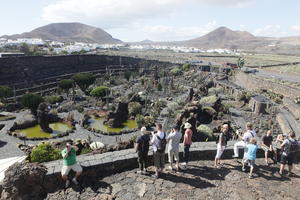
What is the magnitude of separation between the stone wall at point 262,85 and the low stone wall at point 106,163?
22.5 metres

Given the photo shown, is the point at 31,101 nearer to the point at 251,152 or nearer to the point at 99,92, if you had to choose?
the point at 99,92

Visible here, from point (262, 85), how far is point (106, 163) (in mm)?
28682

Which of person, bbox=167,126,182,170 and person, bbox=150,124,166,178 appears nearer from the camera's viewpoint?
person, bbox=150,124,166,178

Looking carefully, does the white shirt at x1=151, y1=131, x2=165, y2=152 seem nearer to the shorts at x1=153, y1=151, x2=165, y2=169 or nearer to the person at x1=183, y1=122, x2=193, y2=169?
the shorts at x1=153, y1=151, x2=165, y2=169

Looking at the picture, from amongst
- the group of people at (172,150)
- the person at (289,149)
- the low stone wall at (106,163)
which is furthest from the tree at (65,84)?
the person at (289,149)

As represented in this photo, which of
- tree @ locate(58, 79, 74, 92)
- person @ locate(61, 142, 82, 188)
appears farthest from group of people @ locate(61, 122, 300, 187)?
tree @ locate(58, 79, 74, 92)

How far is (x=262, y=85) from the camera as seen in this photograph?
98.6 ft

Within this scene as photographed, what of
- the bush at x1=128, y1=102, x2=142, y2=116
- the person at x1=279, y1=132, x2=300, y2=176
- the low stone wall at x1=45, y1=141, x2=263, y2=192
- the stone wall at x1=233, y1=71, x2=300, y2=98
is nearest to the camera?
the low stone wall at x1=45, y1=141, x2=263, y2=192

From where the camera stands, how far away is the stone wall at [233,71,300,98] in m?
26.0

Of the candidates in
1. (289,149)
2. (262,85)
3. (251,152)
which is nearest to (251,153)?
(251,152)

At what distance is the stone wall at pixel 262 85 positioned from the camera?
Answer: 85.2 ft

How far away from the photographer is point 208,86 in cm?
3027

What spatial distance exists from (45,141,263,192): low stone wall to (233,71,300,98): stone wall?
22452mm

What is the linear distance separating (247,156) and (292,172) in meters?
1.47
